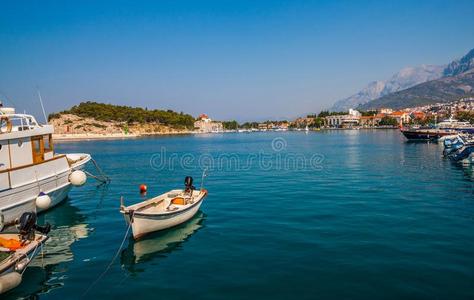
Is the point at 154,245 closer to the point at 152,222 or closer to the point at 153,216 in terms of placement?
the point at 152,222

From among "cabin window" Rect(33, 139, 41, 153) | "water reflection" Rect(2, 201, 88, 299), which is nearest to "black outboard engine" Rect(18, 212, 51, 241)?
"water reflection" Rect(2, 201, 88, 299)

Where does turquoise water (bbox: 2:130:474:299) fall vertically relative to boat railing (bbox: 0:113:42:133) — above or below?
below

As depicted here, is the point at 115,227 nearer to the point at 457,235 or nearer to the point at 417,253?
the point at 417,253

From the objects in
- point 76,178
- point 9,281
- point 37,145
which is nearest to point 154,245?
point 9,281

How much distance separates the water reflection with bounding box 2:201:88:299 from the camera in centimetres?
1242

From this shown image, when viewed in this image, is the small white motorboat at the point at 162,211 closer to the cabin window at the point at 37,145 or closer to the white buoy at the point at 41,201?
the white buoy at the point at 41,201

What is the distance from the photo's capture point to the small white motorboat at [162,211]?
16.5 metres

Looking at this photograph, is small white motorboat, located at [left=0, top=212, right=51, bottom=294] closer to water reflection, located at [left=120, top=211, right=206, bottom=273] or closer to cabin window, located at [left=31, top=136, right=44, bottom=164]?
Result: water reflection, located at [left=120, top=211, right=206, bottom=273]

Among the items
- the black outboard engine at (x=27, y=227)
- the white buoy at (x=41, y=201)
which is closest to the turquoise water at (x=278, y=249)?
the white buoy at (x=41, y=201)

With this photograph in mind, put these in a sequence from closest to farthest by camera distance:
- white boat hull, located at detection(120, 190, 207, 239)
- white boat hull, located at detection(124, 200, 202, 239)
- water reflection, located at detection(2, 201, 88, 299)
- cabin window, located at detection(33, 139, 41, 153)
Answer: water reflection, located at detection(2, 201, 88, 299) < white boat hull, located at detection(120, 190, 207, 239) < white boat hull, located at detection(124, 200, 202, 239) < cabin window, located at detection(33, 139, 41, 153)

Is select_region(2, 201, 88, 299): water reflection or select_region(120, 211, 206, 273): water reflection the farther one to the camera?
select_region(120, 211, 206, 273): water reflection

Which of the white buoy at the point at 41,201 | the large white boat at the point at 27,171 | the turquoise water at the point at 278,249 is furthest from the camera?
the white buoy at the point at 41,201

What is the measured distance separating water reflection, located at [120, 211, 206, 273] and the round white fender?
3820 mm

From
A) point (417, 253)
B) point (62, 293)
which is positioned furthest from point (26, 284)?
point (417, 253)
